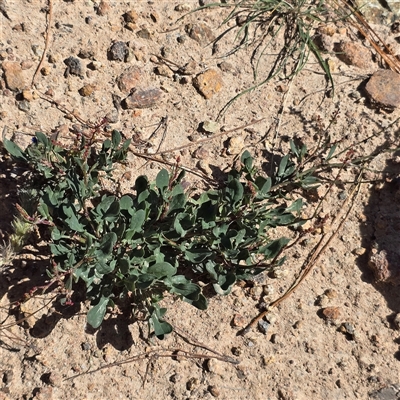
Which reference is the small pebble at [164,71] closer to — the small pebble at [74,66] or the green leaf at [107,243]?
the small pebble at [74,66]

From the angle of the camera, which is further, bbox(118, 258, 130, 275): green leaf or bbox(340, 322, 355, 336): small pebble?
bbox(340, 322, 355, 336): small pebble

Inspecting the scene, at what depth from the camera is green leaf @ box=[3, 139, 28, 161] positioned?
3125 millimetres

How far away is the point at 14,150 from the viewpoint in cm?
314

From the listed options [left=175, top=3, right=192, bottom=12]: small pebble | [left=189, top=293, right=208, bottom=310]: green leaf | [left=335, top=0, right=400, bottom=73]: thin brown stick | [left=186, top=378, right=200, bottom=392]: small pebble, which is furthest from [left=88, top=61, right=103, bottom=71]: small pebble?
[left=186, top=378, right=200, bottom=392]: small pebble

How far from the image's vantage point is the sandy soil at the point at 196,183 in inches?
119

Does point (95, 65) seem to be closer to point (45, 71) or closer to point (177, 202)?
point (45, 71)

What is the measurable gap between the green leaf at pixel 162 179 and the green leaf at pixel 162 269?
48cm

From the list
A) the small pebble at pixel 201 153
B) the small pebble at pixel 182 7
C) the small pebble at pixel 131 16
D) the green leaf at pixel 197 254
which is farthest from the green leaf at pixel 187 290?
the small pebble at pixel 182 7

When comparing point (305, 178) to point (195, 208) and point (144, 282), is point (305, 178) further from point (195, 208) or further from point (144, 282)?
point (144, 282)

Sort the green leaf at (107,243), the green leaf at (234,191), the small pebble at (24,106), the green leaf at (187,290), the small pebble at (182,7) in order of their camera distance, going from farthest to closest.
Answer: the small pebble at (182,7)
the small pebble at (24,106)
the green leaf at (234,191)
the green leaf at (187,290)
the green leaf at (107,243)

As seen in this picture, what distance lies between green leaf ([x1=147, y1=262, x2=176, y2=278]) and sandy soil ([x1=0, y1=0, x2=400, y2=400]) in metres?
0.43

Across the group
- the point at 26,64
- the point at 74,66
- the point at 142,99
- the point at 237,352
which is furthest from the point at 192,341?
the point at 26,64

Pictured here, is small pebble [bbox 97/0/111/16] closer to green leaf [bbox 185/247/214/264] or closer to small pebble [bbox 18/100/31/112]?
small pebble [bbox 18/100/31/112]

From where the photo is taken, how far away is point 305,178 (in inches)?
136
